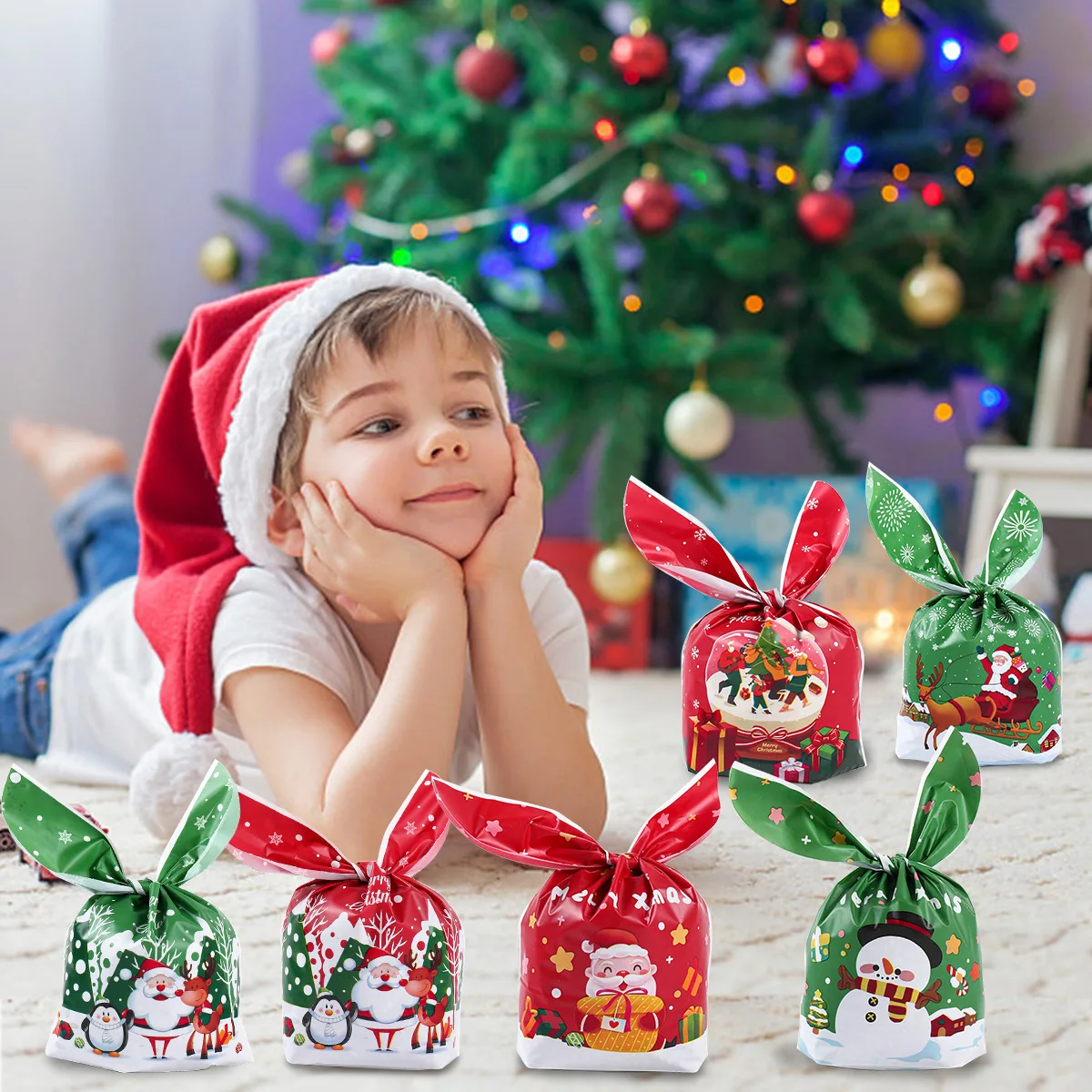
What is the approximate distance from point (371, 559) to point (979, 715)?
353mm

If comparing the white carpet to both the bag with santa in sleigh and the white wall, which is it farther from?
the white wall

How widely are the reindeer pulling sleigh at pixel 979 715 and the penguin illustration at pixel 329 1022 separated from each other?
298 millimetres

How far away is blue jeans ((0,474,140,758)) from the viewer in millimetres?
1330

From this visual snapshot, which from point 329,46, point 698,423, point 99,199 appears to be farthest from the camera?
point 99,199

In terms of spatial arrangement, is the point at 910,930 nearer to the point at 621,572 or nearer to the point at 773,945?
the point at 773,945

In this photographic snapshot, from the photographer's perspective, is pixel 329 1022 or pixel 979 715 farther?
pixel 979 715

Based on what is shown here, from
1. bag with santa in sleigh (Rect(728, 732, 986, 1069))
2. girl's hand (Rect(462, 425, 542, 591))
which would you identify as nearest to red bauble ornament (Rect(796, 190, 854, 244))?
girl's hand (Rect(462, 425, 542, 591))

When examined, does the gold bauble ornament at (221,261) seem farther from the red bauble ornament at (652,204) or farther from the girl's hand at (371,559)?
the girl's hand at (371,559)

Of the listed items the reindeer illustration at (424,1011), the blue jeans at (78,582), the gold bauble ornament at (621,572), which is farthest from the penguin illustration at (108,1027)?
the gold bauble ornament at (621,572)

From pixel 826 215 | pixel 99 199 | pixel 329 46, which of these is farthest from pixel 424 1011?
pixel 99 199

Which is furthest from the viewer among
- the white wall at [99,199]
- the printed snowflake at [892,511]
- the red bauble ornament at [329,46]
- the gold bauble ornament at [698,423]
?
the white wall at [99,199]

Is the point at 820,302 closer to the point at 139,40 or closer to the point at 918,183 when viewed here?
the point at 918,183

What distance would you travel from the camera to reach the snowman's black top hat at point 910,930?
514mm

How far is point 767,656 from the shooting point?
0.61 meters
